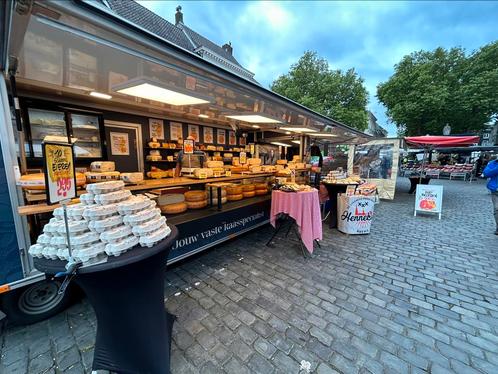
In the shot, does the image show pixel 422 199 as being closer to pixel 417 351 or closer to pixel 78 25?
pixel 417 351

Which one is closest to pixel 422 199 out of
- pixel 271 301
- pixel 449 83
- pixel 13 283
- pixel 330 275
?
pixel 330 275

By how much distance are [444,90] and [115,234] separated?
20.1 metres

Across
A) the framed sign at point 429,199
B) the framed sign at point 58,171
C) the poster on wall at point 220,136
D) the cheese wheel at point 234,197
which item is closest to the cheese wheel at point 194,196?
the cheese wheel at point 234,197

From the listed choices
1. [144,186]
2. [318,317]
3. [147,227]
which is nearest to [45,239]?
[147,227]

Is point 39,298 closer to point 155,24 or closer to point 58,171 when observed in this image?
point 58,171

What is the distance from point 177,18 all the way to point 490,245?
688 inches

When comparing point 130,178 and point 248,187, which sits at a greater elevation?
point 130,178

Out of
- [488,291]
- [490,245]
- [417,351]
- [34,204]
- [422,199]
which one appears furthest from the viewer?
[422,199]

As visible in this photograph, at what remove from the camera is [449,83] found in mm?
14773

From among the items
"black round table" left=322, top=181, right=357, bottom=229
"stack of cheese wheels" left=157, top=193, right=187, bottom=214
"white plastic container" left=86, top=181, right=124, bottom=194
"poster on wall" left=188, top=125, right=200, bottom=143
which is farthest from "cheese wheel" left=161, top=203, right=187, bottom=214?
"poster on wall" left=188, top=125, right=200, bottom=143

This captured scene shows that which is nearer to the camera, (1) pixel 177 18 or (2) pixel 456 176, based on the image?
(1) pixel 177 18

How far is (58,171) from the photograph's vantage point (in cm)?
127

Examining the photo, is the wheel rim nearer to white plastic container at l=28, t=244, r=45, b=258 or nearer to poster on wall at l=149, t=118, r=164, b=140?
white plastic container at l=28, t=244, r=45, b=258

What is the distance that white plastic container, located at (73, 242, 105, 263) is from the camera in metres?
1.09
